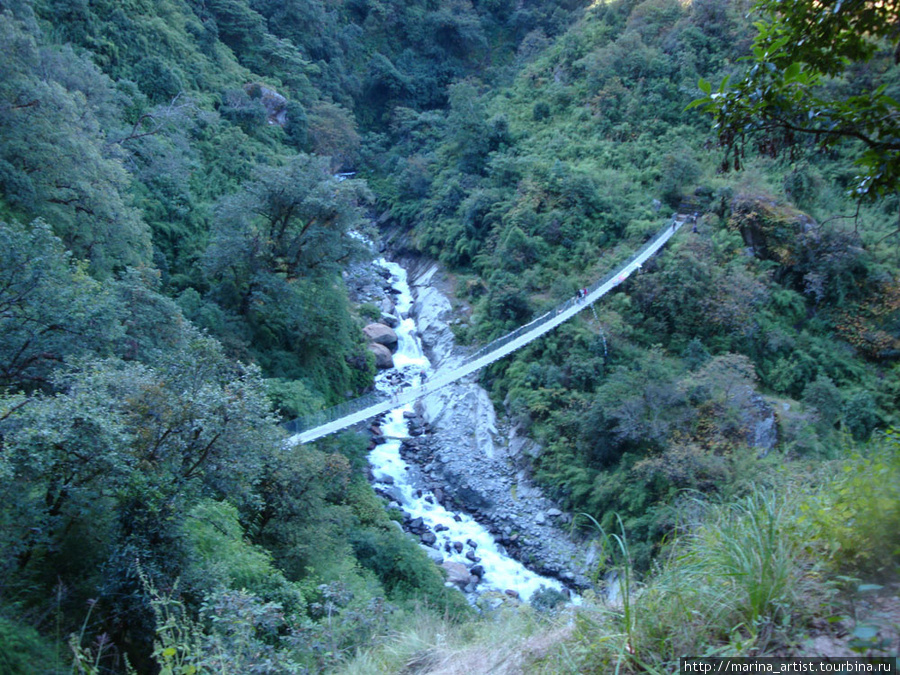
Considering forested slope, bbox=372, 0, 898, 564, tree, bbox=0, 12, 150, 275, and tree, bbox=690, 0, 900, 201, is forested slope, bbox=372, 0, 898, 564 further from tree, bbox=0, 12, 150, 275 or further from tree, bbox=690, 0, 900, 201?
tree, bbox=0, 12, 150, 275

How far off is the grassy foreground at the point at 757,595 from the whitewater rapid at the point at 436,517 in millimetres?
8948

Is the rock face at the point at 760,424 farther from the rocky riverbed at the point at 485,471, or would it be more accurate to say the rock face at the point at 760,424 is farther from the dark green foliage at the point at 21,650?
the dark green foliage at the point at 21,650

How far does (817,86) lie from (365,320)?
16.5 meters

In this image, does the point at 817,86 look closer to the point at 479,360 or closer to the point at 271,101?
the point at 479,360

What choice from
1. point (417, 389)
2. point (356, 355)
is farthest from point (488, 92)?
point (417, 389)

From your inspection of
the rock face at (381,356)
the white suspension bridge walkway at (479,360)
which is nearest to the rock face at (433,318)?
the rock face at (381,356)

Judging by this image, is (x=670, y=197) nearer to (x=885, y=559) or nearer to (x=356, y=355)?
(x=356, y=355)

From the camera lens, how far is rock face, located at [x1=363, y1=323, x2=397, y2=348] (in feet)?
60.0

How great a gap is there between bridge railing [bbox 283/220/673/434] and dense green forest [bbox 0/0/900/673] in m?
0.62

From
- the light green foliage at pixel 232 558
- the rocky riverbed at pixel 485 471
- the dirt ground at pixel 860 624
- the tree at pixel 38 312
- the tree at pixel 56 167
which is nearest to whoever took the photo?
the dirt ground at pixel 860 624

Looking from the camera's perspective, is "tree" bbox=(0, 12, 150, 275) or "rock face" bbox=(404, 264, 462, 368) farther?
"rock face" bbox=(404, 264, 462, 368)

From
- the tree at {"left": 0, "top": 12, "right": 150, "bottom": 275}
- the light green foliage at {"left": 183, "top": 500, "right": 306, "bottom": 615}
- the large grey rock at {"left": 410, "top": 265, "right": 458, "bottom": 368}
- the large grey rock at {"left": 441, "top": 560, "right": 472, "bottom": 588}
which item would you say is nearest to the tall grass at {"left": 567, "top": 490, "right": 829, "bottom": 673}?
the light green foliage at {"left": 183, "top": 500, "right": 306, "bottom": 615}

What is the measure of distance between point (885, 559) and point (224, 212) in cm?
1385

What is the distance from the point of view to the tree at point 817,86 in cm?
282
